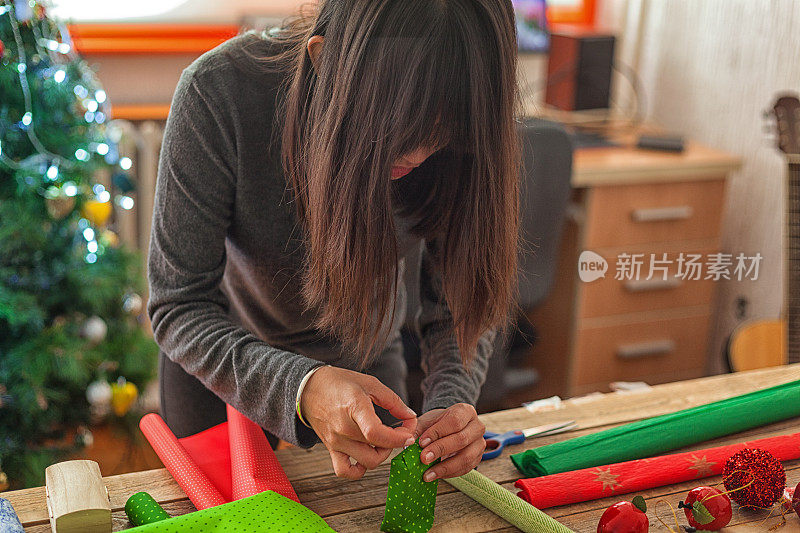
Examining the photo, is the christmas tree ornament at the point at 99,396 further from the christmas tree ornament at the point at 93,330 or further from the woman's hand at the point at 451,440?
the woman's hand at the point at 451,440

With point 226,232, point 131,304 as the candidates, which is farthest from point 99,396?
point 226,232

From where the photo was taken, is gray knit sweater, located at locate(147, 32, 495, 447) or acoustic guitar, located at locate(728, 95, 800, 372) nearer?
gray knit sweater, located at locate(147, 32, 495, 447)

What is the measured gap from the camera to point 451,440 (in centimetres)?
75

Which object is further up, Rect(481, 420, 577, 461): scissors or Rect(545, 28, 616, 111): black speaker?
Rect(545, 28, 616, 111): black speaker

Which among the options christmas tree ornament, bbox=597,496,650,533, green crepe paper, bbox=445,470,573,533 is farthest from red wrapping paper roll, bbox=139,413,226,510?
christmas tree ornament, bbox=597,496,650,533

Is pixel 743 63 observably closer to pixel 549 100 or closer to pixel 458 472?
pixel 549 100

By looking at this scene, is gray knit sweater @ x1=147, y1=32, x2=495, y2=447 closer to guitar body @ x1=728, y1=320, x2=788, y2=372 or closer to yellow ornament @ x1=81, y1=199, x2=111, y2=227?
yellow ornament @ x1=81, y1=199, x2=111, y2=227

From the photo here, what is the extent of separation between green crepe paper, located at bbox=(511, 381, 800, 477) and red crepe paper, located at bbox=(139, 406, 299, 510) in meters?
0.25

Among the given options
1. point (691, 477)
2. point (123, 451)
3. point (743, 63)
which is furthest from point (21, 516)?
point (743, 63)

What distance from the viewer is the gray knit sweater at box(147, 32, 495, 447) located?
2.55 feet

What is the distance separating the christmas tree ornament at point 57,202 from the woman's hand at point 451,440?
1038 millimetres

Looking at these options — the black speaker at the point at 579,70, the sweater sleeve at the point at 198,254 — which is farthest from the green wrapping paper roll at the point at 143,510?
the black speaker at the point at 579,70

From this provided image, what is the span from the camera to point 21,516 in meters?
0.71

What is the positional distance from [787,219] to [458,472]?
45.4 inches
